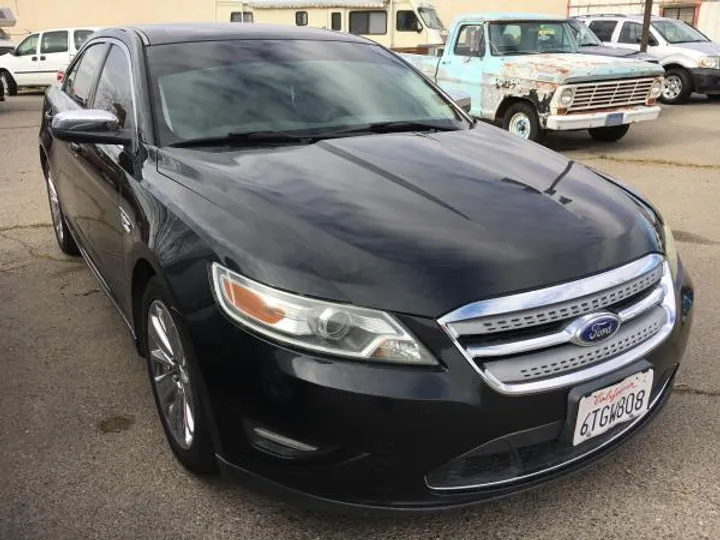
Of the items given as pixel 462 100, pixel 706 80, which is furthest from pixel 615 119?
pixel 706 80

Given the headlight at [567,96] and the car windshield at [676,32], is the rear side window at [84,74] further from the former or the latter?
the car windshield at [676,32]

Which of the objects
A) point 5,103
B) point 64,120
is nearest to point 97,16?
point 5,103

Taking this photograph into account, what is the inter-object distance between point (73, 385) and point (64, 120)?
4.00 feet

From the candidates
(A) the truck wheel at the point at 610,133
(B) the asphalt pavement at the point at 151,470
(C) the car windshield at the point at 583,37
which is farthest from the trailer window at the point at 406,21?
(B) the asphalt pavement at the point at 151,470

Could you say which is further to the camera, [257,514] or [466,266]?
[257,514]

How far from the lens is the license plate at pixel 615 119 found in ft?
30.4

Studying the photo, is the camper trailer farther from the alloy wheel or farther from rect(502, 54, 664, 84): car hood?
the alloy wheel

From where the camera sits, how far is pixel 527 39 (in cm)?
998

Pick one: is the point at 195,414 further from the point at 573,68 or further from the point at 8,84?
the point at 8,84

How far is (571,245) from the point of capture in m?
2.27

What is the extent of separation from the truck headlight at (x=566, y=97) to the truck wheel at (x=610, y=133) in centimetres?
163

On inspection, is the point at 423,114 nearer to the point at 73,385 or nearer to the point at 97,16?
the point at 73,385

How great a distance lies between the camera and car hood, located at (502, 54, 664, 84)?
8852mm

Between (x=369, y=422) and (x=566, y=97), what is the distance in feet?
25.6
